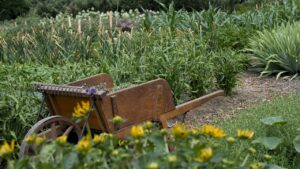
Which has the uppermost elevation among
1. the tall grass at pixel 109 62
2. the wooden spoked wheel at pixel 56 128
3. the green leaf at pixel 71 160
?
the green leaf at pixel 71 160

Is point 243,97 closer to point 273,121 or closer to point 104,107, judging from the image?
point 273,121

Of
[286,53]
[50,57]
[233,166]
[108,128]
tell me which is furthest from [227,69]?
[233,166]

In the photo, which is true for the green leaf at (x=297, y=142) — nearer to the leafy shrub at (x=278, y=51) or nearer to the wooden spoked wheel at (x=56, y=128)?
the wooden spoked wheel at (x=56, y=128)

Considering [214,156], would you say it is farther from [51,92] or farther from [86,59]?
[86,59]

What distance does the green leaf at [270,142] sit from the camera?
375 centimetres

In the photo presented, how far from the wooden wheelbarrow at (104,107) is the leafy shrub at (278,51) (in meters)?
3.61

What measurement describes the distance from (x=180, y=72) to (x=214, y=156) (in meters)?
3.87

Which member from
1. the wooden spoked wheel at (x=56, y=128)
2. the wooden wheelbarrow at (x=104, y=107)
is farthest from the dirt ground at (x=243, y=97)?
the wooden spoked wheel at (x=56, y=128)

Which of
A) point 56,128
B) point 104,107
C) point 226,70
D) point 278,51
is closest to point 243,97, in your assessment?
point 226,70

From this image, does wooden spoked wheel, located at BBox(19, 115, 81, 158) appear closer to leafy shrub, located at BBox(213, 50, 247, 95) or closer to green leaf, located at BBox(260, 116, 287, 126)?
green leaf, located at BBox(260, 116, 287, 126)

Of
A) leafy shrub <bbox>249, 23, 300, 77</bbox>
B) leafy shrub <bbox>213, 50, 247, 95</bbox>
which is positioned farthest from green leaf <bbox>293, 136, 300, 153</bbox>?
leafy shrub <bbox>249, 23, 300, 77</bbox>

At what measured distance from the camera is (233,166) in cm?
210

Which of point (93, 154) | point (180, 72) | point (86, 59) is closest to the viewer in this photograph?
point (93, 154)

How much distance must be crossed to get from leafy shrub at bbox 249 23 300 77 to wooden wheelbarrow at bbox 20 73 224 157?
3.61 metres
